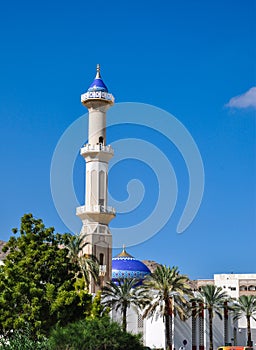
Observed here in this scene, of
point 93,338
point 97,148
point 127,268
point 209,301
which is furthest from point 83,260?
point 93,338

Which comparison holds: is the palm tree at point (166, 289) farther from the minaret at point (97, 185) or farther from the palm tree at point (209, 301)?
the minaret at point (97, 185)

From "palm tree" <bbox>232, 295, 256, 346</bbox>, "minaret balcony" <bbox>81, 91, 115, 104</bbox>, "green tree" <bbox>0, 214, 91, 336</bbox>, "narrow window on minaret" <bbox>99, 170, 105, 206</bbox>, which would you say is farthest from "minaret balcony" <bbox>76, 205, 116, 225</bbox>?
"palm tree" <bbox>232, 295, 256, 346</bbox>

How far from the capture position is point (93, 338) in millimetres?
31578

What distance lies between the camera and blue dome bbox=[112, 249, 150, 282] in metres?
67.1

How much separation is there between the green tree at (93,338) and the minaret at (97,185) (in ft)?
88.8

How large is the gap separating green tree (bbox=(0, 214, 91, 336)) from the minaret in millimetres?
13725

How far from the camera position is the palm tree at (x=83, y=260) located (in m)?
53.9

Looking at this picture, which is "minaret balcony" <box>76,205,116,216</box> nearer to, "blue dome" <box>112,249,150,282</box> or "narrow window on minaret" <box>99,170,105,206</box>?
"narrow window on minaret" <box>99,170,105,206</box>

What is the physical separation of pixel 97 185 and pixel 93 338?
3070cm

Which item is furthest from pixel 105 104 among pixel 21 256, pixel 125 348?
pixel 125 348

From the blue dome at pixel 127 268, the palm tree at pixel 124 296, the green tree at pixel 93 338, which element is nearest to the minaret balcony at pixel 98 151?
the palm tree at pixel 124 296

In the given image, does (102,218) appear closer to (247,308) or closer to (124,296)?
(124,296)

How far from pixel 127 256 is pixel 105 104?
16770 millimetres

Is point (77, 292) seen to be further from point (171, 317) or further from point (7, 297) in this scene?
point (171, 317)
